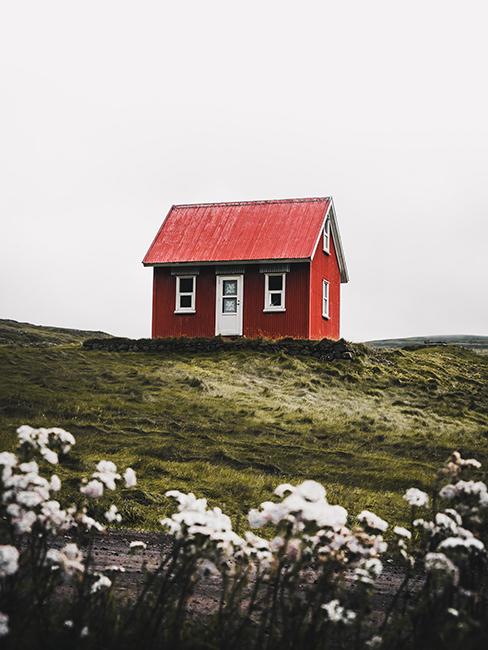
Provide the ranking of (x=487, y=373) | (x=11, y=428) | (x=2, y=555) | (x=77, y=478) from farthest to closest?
(x=487, y=373), (x=11, y=428), (x=77, y=478), (x=2, y=555)

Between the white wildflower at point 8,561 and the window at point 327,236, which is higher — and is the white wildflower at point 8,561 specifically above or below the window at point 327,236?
below

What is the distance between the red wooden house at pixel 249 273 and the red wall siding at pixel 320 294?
0.05 m

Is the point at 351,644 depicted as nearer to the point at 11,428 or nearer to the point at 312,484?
the point at 312,484

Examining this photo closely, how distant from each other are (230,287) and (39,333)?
34583 millimetres

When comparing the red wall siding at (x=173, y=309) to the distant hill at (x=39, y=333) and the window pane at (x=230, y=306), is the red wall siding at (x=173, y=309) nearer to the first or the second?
the window pane at (x=230, y=306)

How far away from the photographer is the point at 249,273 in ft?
115

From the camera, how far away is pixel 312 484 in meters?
4.52

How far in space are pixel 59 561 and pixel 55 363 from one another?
24.0 metres

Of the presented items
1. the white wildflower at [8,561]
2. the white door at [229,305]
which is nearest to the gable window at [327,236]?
the white door at [229,305]

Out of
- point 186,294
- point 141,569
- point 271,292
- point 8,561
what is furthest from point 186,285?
point 8,561

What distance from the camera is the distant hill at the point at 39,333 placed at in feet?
192

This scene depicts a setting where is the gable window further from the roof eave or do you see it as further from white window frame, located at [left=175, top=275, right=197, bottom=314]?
white window frame, located at [left=175, top=275, right=197, bottom=314]

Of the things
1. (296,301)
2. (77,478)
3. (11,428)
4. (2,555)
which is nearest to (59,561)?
(2,555)

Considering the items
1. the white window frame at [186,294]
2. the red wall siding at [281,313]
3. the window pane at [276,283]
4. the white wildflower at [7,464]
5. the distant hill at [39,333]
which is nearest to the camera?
the white wildflower at [7,464]
